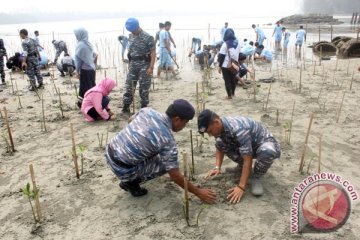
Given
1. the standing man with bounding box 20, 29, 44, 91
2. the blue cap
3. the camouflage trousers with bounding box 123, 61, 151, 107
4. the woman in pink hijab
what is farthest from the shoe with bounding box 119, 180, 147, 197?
the standing man with bounding box 20, 29, 44, 91

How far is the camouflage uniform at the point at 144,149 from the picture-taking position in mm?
2855

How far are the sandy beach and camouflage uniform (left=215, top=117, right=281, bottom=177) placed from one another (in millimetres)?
349

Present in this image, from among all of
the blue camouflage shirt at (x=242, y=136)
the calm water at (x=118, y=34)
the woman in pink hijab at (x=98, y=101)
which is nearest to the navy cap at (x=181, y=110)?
the blue camouflage shirt at (x=242, y=136)

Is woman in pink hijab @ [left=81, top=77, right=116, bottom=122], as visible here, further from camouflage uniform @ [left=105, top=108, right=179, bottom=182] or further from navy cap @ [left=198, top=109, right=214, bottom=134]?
navy cap @ [left=198, top=109, right=214, bottom=134]

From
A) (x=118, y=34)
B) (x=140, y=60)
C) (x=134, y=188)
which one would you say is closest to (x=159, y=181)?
(x=134, y=188)

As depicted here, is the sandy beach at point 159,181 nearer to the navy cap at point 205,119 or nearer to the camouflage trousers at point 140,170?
the camouflage trousers at point 140,170

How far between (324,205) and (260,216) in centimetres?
63

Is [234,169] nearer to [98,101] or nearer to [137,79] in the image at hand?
[98,101]

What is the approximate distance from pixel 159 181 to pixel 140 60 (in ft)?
9.14

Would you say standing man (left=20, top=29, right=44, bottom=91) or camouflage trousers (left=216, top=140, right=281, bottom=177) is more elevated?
standing man (left=20, top=29, right=44, bottom=91)

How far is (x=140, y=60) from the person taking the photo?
227 inches

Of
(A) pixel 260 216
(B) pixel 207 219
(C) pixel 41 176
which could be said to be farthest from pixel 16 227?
(A) pixel 260 216

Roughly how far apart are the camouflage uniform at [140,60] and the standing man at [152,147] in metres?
2.90

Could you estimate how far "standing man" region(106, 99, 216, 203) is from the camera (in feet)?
9.34
